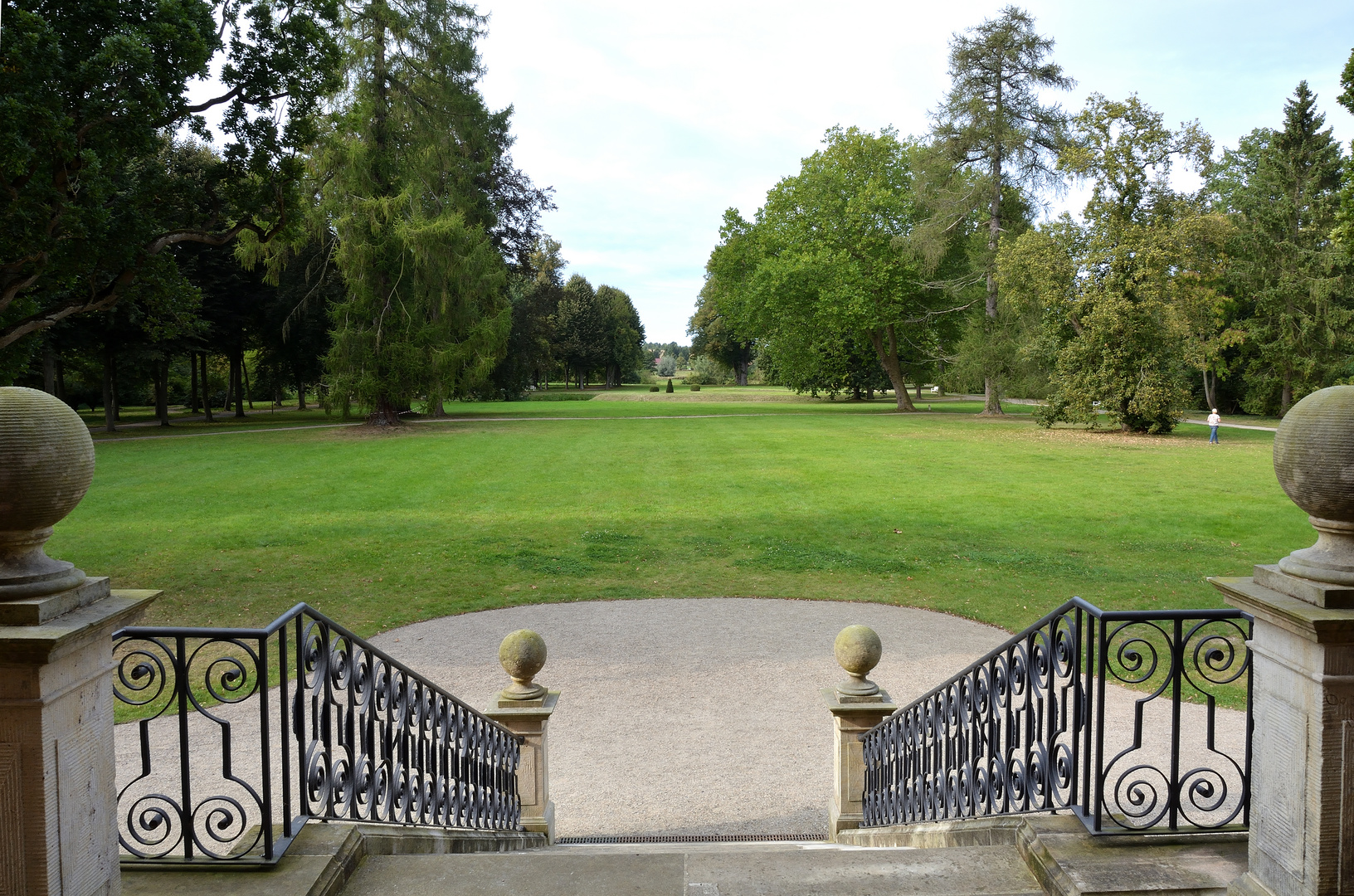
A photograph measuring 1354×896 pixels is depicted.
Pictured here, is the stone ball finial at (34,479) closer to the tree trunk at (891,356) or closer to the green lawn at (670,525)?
the green lawn at (670,525)

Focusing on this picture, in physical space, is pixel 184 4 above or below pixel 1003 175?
below

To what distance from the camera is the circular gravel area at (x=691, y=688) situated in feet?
20.6

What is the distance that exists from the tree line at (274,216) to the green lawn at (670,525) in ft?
13.3

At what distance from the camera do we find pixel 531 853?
3898 millimetres

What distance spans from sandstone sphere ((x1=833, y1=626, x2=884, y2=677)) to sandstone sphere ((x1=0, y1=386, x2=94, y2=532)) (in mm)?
4605

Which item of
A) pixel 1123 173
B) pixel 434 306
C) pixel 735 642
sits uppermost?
pixel 1123 173

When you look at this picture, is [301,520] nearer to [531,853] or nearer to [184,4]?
[184,4]

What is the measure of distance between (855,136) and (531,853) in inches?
1933

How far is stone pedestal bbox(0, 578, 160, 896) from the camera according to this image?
7.48ft

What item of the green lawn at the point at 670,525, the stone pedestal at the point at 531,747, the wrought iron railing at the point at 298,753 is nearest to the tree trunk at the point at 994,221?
the green lawn at the point at 670,525

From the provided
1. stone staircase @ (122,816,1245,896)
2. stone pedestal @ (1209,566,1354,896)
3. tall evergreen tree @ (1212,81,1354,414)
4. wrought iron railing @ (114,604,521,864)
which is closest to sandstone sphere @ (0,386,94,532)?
wrought iron railing @ (114,604,521,864)

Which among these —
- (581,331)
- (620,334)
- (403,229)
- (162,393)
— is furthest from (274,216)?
(620,334)

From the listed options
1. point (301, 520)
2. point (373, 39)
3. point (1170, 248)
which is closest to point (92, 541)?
point (301, 520)

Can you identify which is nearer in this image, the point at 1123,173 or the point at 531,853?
the point at 531,853
